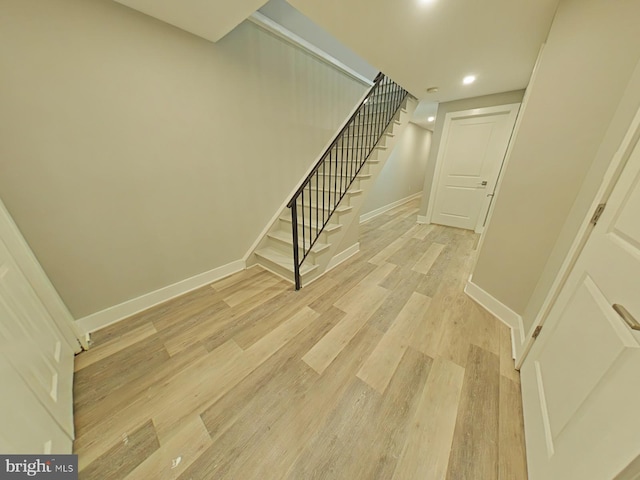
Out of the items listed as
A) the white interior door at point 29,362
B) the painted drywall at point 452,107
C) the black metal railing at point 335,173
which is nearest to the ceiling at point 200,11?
the black metal railing at point 335,173

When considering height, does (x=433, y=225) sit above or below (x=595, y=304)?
below

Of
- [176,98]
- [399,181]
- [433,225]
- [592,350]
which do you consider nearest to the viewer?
[592,350]

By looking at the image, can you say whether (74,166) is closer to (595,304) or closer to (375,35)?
(375,35)

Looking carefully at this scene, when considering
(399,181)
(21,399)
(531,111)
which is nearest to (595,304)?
(531,111)

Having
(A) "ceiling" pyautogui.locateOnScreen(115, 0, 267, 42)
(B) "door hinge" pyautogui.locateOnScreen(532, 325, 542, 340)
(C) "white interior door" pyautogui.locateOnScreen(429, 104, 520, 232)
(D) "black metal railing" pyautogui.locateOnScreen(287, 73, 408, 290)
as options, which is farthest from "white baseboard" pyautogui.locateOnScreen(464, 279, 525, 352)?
(A) "ceiling" pyautogui.locateOnScreen(115, 0, 267, 42)

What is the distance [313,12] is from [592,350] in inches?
95.9

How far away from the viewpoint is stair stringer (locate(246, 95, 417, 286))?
90.0 inches

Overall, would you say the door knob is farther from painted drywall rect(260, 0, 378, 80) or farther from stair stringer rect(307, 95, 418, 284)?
painted drywall rect(260, 0, 378, 80)

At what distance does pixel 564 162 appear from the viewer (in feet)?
4.35

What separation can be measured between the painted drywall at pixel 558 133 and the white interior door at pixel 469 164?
7.40 feet

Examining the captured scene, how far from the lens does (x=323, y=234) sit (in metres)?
2.33

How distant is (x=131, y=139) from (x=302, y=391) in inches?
85.0

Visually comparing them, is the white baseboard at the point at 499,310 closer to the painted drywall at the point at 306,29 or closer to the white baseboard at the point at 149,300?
the white baseboard at the point at 149,300

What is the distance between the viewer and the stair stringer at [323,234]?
7.50ft
